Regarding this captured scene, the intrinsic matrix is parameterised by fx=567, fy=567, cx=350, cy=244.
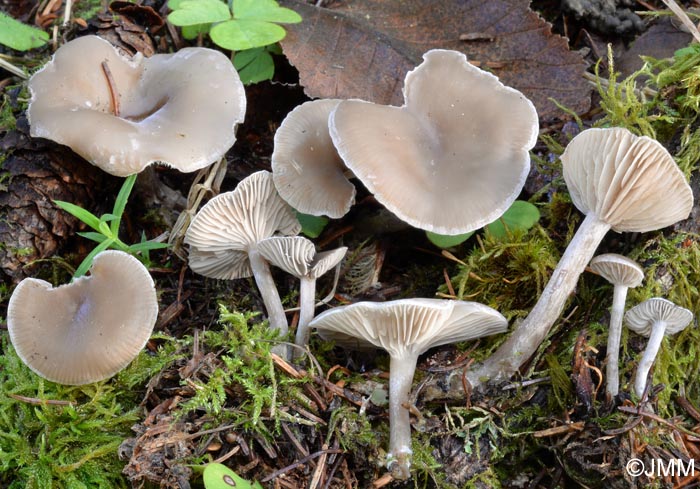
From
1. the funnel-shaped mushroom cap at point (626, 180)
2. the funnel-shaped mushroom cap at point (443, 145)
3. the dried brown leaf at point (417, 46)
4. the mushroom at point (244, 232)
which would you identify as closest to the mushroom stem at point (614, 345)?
the funnel-shaped mushroom cap at point (626, 180)

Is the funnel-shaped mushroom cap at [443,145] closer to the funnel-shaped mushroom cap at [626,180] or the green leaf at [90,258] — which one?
the funnel-shaped mushroom cap at [626,180]

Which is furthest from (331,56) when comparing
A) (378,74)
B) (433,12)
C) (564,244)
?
(564,244)

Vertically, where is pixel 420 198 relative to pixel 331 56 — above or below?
below

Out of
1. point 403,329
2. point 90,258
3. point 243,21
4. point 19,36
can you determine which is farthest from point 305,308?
point 19,36

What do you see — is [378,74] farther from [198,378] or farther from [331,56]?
[198,378]

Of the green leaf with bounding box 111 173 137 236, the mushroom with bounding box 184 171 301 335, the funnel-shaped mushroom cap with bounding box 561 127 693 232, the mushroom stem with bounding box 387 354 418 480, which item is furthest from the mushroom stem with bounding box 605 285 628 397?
the green leaf with bounding box 111 173 137 236

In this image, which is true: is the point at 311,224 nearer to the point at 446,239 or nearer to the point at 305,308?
the point at 305,308
